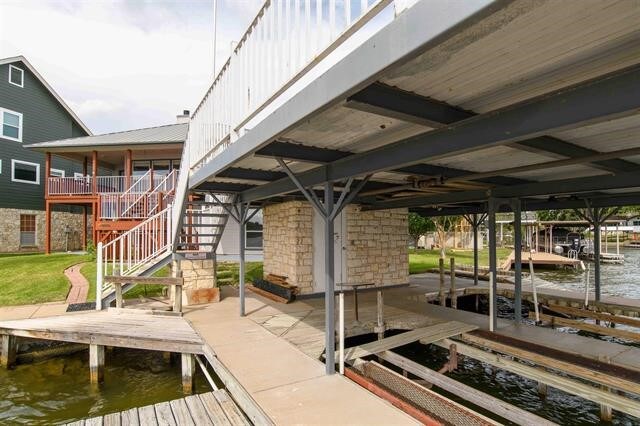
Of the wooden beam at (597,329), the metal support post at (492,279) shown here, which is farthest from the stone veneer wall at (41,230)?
the wooden beam at (597,329)

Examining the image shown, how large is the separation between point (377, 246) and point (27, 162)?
19730 mm

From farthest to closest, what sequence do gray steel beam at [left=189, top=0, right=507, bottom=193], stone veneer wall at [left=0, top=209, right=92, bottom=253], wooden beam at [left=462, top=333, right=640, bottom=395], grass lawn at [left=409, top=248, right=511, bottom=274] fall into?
stone veneer wall at [left=0, top=209, right=92, bottom=253] → grass lawn at [left=409, top=248, right=511, bottom=274] → wooden beam at [left=462, top=333, right=640, bottom=395] → gray steel beam at [left=189, top=0, right=507, bottom=193]

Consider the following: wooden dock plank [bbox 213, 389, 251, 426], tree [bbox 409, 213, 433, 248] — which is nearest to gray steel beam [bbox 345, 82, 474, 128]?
wooden dock plank [bbox 213, 389, 251, 426]

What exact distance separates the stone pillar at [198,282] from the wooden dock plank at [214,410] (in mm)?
4540

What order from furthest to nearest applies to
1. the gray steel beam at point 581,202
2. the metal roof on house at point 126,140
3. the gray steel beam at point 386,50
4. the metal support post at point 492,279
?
1. the metal roof on house at point 126,140
2. the gray steel beam at point 581,202
3. the metal support post at point 492,279
4. the gray steel beam at point 386,50

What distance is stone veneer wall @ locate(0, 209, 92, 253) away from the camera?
1806cm

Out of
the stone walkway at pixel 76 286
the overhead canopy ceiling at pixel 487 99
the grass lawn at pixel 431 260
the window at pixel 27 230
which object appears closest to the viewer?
the overhead canopy ceiling at pixel 487 99

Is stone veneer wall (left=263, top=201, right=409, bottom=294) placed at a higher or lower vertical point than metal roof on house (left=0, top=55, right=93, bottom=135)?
lower

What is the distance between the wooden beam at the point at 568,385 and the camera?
3867 millimetres

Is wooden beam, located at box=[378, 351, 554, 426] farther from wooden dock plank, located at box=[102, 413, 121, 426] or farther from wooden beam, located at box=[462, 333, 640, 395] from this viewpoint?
wooden dock plank, located at box=[102, 413, 121, 426]

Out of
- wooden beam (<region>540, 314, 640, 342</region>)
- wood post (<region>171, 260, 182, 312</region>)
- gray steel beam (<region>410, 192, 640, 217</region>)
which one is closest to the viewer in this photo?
wooden beam (<region>540, 314, 640, 342</region>)

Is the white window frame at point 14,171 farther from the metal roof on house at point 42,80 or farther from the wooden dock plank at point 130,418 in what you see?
the wooden dock plank at point 130,418

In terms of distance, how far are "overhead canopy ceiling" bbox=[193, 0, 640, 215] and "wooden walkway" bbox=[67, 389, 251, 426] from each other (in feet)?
9.29

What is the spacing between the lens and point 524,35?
1.69 meters
